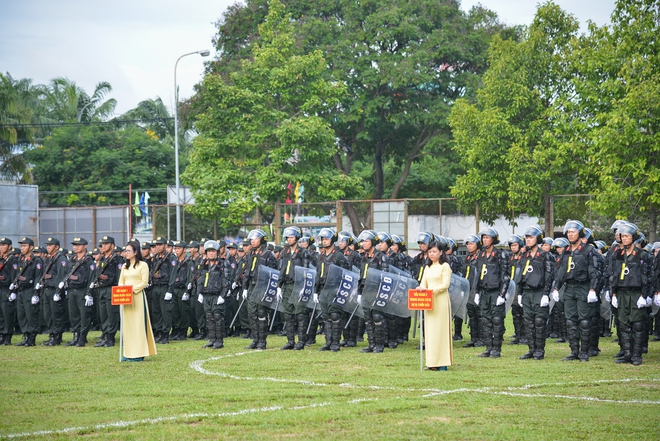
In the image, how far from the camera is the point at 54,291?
18.9 m

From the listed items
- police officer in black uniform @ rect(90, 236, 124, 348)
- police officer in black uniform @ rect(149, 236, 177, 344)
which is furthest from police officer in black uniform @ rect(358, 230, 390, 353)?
police officer in black uniform @ rect(90, 236, 124, 348)

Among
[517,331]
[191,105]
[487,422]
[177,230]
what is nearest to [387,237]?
[517,331]

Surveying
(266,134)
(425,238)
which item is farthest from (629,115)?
(266,134)

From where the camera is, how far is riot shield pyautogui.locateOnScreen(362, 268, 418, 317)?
1552 cm

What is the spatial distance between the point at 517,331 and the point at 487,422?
9.13 m

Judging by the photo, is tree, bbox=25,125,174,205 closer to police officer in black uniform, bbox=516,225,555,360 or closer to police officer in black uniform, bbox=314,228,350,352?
police officer in black uniform, bbox=314,228,350,352

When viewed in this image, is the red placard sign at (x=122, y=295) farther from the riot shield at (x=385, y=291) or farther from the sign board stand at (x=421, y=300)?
the sign board stand at (x=421, y=300)

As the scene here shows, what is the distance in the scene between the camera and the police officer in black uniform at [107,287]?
692 inches

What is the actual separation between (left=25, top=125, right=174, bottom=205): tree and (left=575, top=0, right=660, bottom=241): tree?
3263cm

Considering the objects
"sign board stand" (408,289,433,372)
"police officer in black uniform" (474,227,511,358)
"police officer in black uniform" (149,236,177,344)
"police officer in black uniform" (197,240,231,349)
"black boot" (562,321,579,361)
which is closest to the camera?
"sign board stand" (408,289,433,372)

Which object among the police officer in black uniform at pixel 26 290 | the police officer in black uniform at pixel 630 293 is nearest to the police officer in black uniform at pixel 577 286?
the police officer in black uniform at pixel 630 293

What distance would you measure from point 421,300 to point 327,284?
336 cm

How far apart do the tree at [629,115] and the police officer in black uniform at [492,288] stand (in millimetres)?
8468

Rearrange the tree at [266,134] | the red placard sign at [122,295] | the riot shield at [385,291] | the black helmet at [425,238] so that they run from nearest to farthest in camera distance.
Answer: the red placard sign at [122,295] < the riot shield at [385,291] < the black helmet at [425,238] < the tree at [266,134]
